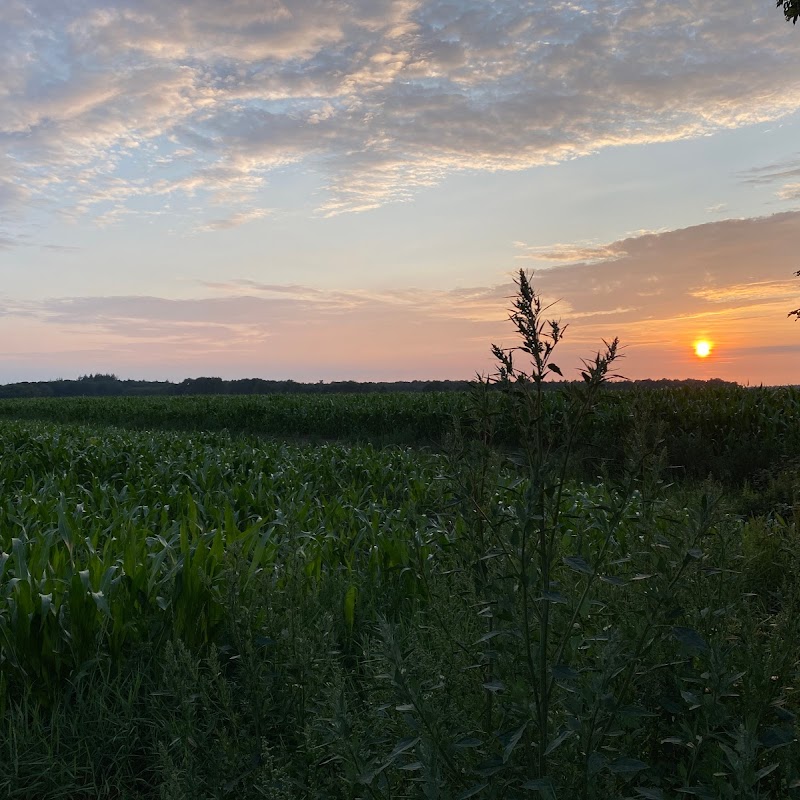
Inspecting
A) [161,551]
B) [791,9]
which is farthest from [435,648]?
[791,9]

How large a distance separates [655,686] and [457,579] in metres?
0.95

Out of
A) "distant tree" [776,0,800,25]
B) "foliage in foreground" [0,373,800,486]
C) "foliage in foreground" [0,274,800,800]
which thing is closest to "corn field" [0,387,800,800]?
"foliage in foreground" [0,274,800,800]

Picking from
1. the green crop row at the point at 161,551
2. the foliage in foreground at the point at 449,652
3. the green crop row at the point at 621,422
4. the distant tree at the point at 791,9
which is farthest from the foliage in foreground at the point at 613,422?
the distant tree at the point at 791,9

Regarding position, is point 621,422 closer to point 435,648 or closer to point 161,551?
point 161,551

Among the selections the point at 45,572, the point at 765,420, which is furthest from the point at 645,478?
the point at 765,420

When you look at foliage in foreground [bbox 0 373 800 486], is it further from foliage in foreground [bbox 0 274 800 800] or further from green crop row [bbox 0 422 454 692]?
green crop row [bbox 0 422 454 692]

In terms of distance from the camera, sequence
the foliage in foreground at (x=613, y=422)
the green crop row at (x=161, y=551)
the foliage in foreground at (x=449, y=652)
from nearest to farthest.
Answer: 1. the foliage in foreground at (x=449, y=652)
2. the foliage in foreground at (x=613, y=422)
3. the green crop row at (x=161, y=551)

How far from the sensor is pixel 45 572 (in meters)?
4.11

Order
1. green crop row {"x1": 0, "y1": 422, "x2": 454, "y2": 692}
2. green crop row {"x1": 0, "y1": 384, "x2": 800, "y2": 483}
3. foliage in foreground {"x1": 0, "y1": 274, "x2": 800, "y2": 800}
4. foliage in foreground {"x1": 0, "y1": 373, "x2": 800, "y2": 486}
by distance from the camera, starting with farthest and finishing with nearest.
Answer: green crop row {"x1": 0, "y1": 384, "x2": 800, "y2": 483}
green crop row {"x1": 0, "y1": 422, "x2": 454, "y2": 692}
foliage in foreground {"x1": 0, "y1": 373, "x2": 800, "y2": 486}
foliage in foreground {"x1": 0, "y1": 274, "x2": 800, "y2": 800}

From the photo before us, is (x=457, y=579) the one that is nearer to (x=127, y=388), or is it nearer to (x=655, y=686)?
(x=655, y=686)

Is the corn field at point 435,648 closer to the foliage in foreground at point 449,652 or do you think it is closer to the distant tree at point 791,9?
the foliage in foreground at point 449,652

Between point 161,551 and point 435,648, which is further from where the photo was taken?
point 161,551

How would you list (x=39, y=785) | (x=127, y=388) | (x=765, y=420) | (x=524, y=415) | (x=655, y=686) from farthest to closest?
(x=127, y=388), (x=765, y=420), (x=39, y=785), (x=655, y=686), (x=524, y=415)

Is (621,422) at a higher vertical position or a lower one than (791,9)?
lower
